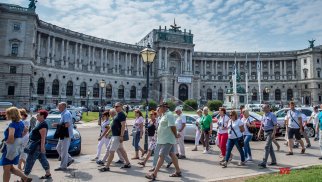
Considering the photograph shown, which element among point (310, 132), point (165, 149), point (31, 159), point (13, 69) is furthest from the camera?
point (13, 69)

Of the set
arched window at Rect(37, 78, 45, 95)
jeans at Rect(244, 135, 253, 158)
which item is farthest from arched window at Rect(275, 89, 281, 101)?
jeans at Rect(244, 135, 253, 158)

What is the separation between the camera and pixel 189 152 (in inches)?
547

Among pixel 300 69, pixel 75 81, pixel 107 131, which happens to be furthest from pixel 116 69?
pixel 107 131

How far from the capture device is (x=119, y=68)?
79625 millimetres

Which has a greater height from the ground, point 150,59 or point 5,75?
point 5,75

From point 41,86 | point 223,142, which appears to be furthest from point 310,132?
point 41,86

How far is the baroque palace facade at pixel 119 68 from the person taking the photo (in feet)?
167

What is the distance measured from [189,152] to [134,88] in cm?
6827

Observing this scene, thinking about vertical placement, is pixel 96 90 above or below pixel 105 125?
above

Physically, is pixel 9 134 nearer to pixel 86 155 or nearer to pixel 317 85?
pixel 86 155

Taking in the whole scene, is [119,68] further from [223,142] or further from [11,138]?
[11,138]

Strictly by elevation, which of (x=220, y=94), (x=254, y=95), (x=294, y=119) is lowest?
(x=294, y=119)

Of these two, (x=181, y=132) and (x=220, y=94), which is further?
(x=220, y=94)

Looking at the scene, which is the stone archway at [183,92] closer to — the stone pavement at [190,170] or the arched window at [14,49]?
the arched window at [14,49]
